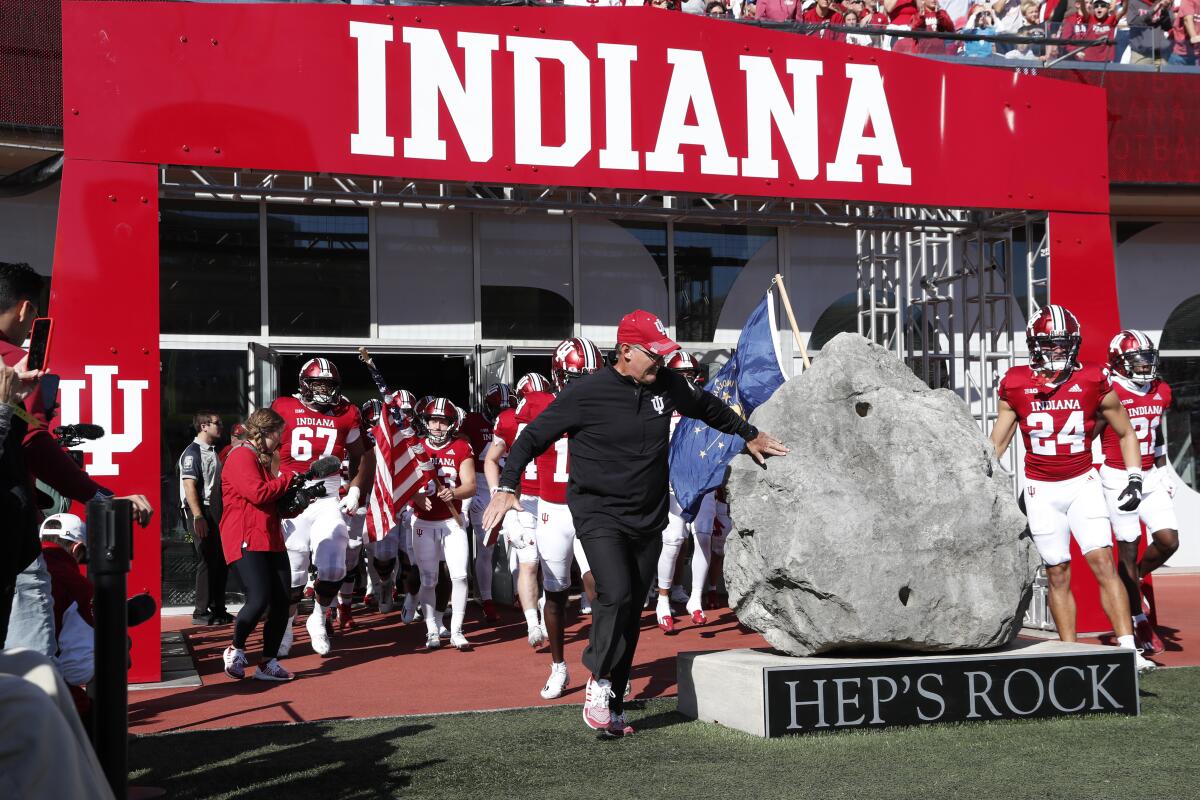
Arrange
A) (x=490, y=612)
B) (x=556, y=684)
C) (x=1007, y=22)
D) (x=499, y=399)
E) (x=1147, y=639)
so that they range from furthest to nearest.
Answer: (x=1007, y=22) < (x=499, y=399) < (x=490, y=612) < (x=1147, y=639) < (x=556, y=684)

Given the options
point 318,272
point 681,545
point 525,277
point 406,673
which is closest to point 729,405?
point 406,673

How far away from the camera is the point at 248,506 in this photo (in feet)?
25.9

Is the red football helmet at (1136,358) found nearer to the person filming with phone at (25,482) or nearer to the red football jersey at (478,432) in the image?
the red football jersey at (478,432)

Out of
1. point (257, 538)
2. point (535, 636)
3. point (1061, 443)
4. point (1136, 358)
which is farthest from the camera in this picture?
point (1136, 358)

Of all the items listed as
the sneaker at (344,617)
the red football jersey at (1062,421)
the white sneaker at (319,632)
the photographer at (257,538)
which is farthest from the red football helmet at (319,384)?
the red football jersey at (1062,421)

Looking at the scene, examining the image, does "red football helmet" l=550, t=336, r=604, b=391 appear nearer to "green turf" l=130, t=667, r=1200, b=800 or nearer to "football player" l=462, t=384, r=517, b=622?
"green turf" l=130, t=667, r=1200, b=800

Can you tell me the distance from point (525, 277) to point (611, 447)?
794 centimetres

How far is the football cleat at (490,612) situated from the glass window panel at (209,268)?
12.8 feet

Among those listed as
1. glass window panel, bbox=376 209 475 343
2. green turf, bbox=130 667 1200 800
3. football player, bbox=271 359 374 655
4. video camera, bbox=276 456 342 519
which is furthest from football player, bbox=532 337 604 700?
glass window panel, bbox=376 209 475 343

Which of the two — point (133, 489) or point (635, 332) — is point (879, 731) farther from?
point (133, 489)

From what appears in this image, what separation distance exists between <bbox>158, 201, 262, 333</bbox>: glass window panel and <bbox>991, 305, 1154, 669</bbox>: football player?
814 centimetres

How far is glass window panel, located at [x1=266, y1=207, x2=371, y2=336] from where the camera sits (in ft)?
42.5

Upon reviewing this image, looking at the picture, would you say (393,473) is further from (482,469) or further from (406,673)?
(482,469)

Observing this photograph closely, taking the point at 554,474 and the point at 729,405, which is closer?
the point at 729,405
